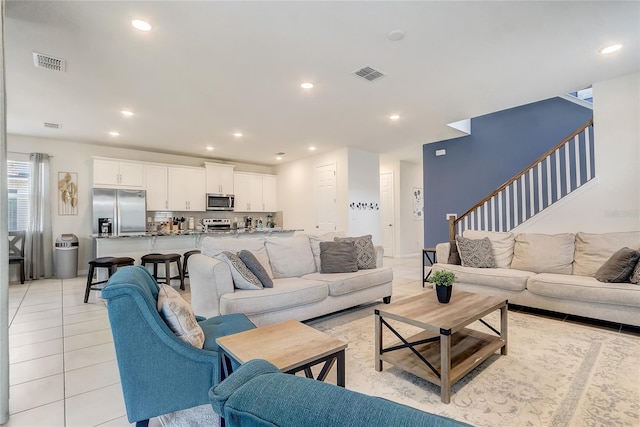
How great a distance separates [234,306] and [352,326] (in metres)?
1.24

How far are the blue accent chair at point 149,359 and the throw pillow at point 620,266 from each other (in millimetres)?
3705

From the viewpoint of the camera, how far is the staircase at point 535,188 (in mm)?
4352

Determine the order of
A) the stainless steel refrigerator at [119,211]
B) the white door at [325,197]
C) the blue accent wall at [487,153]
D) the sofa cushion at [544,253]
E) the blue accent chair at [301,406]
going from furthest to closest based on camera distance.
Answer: the white door at [325,197] < the stainless steel refrigerator at [119,211] < the blue accent wall at [487,153] < the sofa cushion at [544,253] < the blue accent chair at [301,406]

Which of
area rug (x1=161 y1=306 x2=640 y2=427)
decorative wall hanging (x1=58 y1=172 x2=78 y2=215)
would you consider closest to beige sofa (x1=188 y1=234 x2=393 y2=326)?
area rug (x1=161 y1=306 x2=640 y2=427)

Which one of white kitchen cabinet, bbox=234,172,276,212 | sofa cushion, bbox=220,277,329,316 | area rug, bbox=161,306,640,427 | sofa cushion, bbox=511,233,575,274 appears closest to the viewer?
area rug, bbox=161,306,640,427

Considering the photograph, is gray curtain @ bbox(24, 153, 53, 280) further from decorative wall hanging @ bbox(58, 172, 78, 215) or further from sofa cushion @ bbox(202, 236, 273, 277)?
sofa cushion @ bbox(202, 236, 273, 277)

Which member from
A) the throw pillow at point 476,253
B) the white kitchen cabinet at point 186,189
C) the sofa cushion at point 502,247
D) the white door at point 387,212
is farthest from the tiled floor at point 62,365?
the white door at point 387,212

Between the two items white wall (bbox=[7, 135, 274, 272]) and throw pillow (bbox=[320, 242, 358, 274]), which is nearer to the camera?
throw pillow (bbox=[320, 242, 358, 274])

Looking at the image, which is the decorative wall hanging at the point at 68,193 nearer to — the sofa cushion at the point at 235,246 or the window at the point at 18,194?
the window at the point at 18,194

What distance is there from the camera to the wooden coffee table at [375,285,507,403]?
189 cm

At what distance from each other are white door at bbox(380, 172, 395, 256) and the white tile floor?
4.37 metres

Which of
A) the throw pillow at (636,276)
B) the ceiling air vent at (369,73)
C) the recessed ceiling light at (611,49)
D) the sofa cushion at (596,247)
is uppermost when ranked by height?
the recessed ceiling light at (611,49)

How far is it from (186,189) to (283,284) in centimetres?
480

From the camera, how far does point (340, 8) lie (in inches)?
89.0
